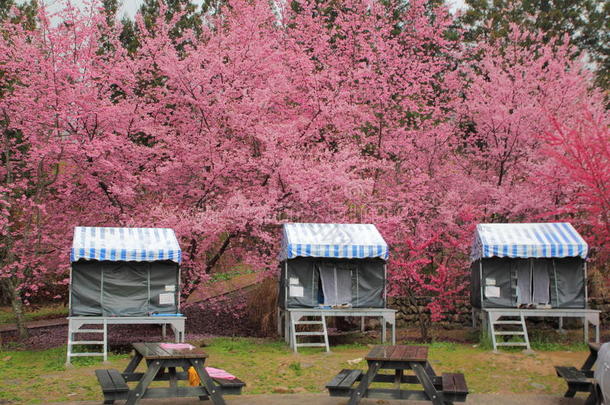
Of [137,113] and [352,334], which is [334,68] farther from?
[352,334]

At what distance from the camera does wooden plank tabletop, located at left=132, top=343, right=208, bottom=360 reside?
7711mm

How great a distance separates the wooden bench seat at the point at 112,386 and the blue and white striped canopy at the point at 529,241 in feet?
29.4

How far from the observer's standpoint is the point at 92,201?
1675 centimetres

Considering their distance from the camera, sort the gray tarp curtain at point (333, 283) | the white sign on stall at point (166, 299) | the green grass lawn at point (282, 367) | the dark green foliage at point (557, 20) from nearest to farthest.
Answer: the green grass lawn at point (282, 367) → the white sign on stall at point (166, 299) → the gray tarp curtain at point (333, 283) → the dark green foliage at point (557, 20)

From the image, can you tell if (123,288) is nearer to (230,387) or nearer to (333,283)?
(333,283)

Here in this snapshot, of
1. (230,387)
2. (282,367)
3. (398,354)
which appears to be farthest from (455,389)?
(282,367)

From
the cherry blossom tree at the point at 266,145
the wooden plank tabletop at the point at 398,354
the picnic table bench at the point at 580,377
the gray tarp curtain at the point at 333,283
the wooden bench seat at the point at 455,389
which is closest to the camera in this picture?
the wooden bench seat at the point at 455,389

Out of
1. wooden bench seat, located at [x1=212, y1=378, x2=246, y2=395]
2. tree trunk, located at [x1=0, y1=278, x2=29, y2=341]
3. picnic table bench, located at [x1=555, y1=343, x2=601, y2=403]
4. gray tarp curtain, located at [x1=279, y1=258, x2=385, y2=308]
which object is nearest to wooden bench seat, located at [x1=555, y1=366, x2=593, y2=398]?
picnic table bench, located at [x1=555, y1=343, x2=601, y2=403]

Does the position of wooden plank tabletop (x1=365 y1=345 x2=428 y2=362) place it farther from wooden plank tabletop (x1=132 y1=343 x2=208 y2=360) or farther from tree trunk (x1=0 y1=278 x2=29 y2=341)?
tree trunk (x1=0 y1=278 x2=29 y2=341)

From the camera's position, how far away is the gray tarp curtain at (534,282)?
15086 mm

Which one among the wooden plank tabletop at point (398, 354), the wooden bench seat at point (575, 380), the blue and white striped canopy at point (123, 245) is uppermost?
the blue and white striped canopy at point (123, 245)

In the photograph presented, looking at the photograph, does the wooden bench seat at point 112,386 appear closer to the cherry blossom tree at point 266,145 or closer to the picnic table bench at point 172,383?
the picnic table bench at point 172,383

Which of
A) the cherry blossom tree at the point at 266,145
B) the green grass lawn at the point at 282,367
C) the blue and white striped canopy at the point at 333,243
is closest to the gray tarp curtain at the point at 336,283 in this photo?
the blue and white striped canopy at the point at 333,243

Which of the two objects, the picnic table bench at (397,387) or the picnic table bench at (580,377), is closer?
the picnic table bench at (397,387)
